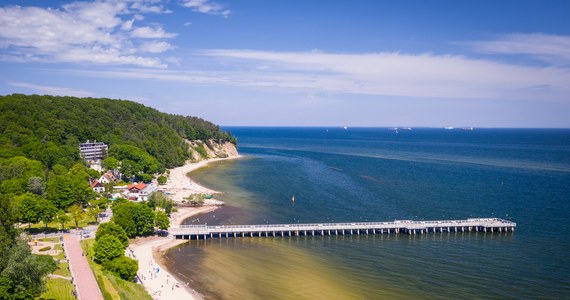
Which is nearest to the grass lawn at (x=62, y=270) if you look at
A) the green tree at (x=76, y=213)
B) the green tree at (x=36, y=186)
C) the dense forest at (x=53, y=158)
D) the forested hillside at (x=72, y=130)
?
the dense forest at (x=53, y=158)

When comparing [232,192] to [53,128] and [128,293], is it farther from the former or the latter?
[128,293]

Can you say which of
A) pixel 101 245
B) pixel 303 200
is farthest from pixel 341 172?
pixel 101 245

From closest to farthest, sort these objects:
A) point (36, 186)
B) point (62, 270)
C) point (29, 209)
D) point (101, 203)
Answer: point (62, 270), point (29, 209), point (36, 186), point (101, 203)

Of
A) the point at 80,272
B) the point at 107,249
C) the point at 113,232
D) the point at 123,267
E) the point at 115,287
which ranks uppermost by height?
the point at 113,232

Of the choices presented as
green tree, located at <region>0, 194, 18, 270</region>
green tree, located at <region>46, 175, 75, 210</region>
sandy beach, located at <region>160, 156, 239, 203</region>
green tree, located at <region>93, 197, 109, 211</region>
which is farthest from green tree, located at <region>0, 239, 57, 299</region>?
sandy beach, located at <region>160, 156, 239, 203</region>

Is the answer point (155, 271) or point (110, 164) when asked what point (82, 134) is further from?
point (155, 271)

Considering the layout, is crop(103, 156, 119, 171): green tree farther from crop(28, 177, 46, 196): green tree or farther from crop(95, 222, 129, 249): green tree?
crop(95, 222, 129, 249): green tree

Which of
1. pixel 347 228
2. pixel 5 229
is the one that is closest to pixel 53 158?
pixel 5 229
